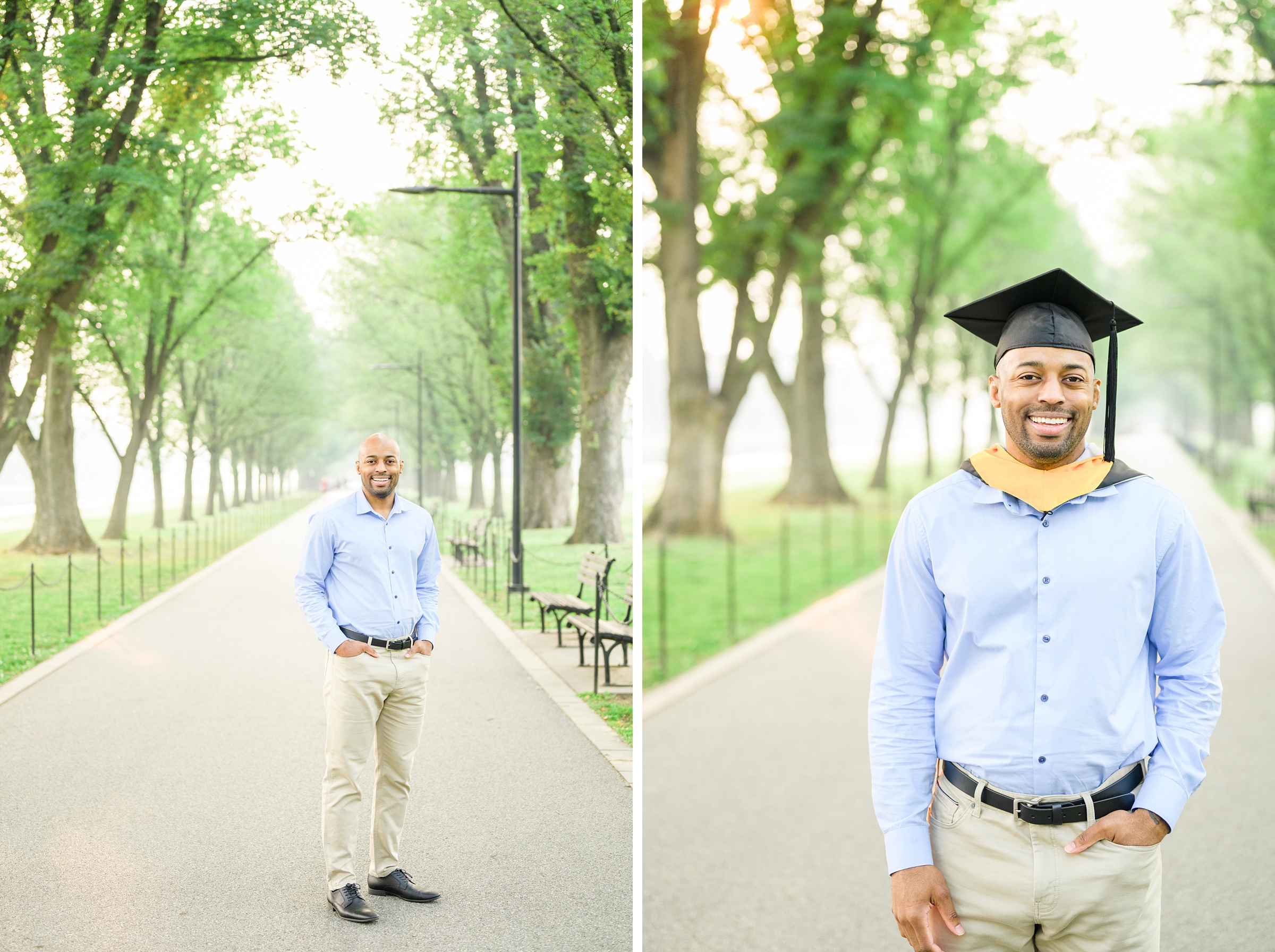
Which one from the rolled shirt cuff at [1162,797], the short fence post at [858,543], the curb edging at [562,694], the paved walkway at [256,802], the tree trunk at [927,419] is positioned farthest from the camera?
the tree trunk at [927,419]

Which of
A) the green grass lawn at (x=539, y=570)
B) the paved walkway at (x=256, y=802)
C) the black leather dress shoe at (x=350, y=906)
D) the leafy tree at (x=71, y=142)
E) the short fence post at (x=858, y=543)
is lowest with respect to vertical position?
the short fence post at (x=858, y=543)

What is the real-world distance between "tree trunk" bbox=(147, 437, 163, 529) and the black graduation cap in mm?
2386

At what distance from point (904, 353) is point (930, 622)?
93.2 ft

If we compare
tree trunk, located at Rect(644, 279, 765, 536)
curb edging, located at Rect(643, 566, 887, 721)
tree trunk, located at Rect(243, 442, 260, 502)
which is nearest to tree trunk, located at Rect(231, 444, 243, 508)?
tree trunk, located at Rect(243, 442, 260, 502)

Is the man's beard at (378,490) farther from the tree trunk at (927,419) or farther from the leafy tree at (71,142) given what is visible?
the tree trunk at (927,419)

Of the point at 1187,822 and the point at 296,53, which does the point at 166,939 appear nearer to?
the point at 296,53

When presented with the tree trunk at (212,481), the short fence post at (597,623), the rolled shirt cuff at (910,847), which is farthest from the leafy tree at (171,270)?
the rolled shirt cuff at (910,847)

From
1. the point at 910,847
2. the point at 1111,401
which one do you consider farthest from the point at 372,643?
the point at 1111,401

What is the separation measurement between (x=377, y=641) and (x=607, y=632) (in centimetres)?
95

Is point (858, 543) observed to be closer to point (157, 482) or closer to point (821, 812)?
point (821, 812)

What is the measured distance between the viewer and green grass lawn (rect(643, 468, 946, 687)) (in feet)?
38.7

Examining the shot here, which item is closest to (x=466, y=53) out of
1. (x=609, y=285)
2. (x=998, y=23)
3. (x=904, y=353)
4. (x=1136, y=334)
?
(x=609, y=285)

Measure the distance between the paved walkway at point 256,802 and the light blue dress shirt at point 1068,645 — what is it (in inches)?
58.8

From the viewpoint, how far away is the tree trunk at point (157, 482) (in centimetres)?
348
